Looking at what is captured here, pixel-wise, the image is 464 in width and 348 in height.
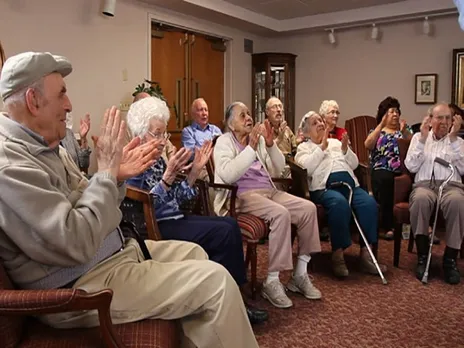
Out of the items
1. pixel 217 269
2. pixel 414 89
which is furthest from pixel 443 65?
pixel 217 269

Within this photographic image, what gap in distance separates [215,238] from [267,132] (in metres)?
1.04

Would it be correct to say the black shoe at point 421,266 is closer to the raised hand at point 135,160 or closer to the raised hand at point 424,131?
the raised hand at point 424,131

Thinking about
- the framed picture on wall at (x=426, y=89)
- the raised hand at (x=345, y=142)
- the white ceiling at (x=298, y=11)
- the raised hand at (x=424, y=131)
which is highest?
the white ceiling at (x=298, y=11)

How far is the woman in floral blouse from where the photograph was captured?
13.7 ft

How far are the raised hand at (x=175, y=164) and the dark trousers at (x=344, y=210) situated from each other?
4.17ft

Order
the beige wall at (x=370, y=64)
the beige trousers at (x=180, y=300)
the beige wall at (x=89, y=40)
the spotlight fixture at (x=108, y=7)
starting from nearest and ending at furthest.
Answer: the beige trousers at (x=180, y=300) < the beige wall at (x=89, y=40) < the spotlight fixture at (x=108, y=7) < the beige wall at (x=370, y=64)

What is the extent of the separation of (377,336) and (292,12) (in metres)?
4.65

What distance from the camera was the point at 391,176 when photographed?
4.14 meters

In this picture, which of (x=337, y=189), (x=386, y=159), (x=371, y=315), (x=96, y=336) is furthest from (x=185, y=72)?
(x=96, y=336)

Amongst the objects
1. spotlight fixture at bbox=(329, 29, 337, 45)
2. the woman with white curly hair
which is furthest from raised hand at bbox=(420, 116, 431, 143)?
spotlight fixture at bbox=(329, 29, 337, 45)

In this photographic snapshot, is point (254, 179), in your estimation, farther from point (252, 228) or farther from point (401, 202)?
point (401, 202)

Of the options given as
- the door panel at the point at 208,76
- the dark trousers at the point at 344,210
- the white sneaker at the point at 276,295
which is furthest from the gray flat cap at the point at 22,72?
the door panel at the point at 208,76

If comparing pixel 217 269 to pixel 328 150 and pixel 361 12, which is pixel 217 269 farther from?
pixel 361 12

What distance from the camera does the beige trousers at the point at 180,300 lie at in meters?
1.38
